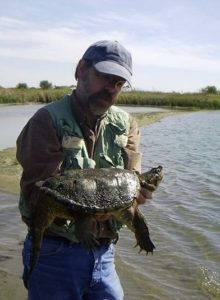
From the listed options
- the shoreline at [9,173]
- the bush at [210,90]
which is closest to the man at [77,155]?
the shoreline at [9,173]

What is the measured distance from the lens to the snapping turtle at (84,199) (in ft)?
10.5

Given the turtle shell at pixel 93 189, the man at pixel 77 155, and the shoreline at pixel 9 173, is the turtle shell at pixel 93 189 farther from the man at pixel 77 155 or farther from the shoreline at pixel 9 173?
the shoreline at pixel 9 173

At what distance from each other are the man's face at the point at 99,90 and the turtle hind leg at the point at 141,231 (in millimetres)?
770

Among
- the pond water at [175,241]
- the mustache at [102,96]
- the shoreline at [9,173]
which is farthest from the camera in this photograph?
the shoreline at [9,173]

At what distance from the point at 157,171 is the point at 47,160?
0.86m

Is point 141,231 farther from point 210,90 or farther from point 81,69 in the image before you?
point 210,90

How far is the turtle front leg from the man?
0.34 ft

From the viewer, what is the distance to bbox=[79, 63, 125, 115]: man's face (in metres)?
3.44

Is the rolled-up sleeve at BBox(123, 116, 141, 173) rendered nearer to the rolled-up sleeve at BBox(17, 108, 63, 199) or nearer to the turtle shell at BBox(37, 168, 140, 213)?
the turtle shell at BBox(37, 168, 140, 213)

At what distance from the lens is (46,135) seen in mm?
3316

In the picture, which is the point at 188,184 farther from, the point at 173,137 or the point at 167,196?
the point at 173,137

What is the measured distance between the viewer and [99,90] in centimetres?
345

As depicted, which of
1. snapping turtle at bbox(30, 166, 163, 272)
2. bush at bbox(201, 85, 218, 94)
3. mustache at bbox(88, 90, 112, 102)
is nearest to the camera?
snapping turtle at bbox(30, 166, 163, 272)

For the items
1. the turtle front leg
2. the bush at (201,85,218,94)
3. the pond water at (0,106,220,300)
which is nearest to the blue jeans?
the turtle front leg
